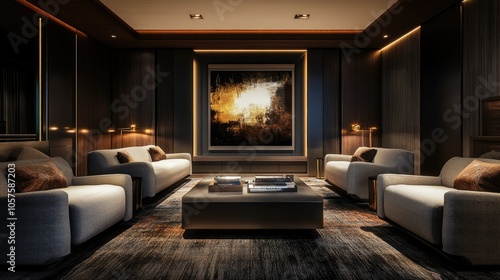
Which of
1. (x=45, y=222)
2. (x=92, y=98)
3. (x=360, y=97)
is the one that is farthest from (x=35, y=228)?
(x=360, y=97)

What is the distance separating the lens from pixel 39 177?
283cm

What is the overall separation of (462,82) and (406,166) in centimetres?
134

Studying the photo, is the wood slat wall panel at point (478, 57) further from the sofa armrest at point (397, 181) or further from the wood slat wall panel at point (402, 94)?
the wood slat wall panel at point (402, 94)

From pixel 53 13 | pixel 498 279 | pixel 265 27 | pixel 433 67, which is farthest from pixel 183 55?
pixel 498 279

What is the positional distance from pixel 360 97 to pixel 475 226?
16.9 ft

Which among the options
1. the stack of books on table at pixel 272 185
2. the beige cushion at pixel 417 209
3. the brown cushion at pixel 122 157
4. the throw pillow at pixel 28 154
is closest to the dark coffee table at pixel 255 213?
the stack of books on table at pixel 272 185

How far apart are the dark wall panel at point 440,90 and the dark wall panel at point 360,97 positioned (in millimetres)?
1571

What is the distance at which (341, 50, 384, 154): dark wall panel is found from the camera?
7.13m

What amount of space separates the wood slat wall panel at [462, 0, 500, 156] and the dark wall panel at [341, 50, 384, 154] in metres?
2.68

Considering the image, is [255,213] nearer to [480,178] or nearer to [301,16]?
[480,178]

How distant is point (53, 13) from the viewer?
197 inches

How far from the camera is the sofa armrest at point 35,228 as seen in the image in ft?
7.47

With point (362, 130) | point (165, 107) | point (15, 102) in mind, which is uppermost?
point (165, 107)

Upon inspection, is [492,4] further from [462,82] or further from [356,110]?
[356,110]
